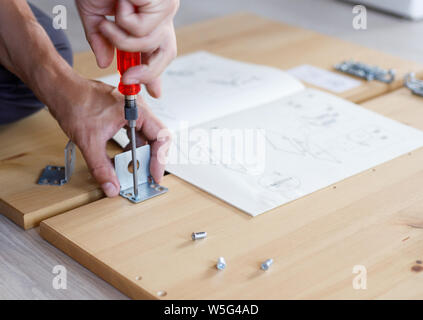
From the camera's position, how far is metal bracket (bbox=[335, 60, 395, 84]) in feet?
4.53

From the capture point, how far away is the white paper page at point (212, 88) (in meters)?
1.19

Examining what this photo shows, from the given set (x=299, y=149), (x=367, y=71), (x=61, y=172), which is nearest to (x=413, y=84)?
(x=367, y=71)

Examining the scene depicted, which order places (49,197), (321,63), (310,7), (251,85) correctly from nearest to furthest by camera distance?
(49,197) < (251,85) < (321,63) < (310,7)

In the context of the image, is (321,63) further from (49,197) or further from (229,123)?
(49,197)

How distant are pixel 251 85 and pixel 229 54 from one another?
0.95 ft

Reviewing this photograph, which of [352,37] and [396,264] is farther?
[352,37]

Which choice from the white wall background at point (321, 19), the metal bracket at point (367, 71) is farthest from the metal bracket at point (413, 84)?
the white wall background at point (321, 19)

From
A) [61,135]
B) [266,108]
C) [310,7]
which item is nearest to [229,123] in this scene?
[266,108]

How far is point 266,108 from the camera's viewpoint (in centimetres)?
123

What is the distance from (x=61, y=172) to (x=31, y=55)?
21 cm

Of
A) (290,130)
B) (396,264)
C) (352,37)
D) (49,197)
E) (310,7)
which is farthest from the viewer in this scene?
(310,7)

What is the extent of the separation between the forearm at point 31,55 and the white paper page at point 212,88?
214 mm

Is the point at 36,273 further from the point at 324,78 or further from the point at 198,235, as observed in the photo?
the point at 324,78

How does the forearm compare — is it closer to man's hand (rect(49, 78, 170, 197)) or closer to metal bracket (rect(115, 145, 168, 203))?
man's hand (rect(49, 78, 170, 197))
